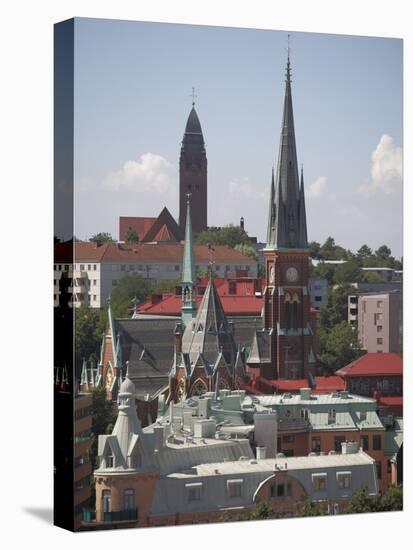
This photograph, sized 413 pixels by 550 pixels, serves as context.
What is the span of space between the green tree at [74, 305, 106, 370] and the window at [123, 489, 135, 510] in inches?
85.7

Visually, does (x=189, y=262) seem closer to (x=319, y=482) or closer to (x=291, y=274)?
(x=291, y=274)

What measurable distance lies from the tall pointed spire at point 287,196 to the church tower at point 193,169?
5.15ft

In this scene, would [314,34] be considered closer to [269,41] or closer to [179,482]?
[269,41]

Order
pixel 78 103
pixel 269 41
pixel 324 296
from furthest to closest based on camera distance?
pixel 324 296
pixel 269 41
pixel 78 103

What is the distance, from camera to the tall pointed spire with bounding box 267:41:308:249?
36312 mm

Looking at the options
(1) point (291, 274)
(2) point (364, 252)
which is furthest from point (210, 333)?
(2) point (364, 252)

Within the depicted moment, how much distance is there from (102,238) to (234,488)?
15.2ft

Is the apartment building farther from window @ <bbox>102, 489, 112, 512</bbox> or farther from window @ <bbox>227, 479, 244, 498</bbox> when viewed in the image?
window @ <bbox>102, 489, 112, 512</bbox>

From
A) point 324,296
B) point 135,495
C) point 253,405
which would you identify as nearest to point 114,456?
point 135,495

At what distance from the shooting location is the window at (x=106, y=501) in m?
33.9

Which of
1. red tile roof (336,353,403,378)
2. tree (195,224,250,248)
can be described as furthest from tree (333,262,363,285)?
tree (195,224,250,248)

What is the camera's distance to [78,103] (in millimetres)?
33625

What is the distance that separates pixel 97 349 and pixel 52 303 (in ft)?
4.55

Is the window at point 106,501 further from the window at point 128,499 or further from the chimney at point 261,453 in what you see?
the chimney at point 261,453
